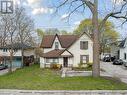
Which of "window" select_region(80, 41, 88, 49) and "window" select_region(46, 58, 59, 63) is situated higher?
"window" select_region(80, 41, 88, 49)

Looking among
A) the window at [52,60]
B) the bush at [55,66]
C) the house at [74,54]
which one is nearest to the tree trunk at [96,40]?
the bush at [55,66]

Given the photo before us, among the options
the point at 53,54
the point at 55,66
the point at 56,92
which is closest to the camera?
the point at 56,92

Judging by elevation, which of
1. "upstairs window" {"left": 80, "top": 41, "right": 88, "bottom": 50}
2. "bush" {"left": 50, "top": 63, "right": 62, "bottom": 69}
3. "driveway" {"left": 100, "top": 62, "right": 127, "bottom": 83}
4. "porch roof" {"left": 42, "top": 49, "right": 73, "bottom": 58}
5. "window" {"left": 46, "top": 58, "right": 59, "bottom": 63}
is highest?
"upstairs window" {"left": 80, "top": 41, "right": 88, "bottom": 50}

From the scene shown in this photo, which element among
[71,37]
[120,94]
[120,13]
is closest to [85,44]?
[71,37]

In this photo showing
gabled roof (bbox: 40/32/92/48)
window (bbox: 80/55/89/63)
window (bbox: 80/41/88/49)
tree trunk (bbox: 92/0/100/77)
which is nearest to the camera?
tree trunk (bbox: 92/0/100/77)

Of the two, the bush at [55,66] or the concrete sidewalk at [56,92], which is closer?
the concrete sidewalk at [56,92]

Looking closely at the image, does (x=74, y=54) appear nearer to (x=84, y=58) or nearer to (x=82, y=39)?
(x=84, y=58)

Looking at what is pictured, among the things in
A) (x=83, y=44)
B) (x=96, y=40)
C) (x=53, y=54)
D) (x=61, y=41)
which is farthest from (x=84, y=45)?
(x=96, y=40)

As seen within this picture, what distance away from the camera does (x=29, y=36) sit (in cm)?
6625

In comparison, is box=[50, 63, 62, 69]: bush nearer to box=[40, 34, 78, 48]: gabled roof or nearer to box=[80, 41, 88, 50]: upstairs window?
box=[40, 34, 78, 48]: gabled roof

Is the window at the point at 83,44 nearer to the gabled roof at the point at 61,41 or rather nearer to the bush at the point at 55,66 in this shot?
the gabled roof at the point at 61,41

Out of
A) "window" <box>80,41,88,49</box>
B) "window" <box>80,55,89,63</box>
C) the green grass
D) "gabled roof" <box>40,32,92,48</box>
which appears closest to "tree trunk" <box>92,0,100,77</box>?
the green grass

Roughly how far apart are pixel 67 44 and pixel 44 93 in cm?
3927

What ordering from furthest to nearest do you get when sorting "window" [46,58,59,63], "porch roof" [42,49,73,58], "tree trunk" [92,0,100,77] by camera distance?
"window" [46,58,59,63] < "porch roof" [42,49,73,58] < "tree trunk" [92,0,100,77]
